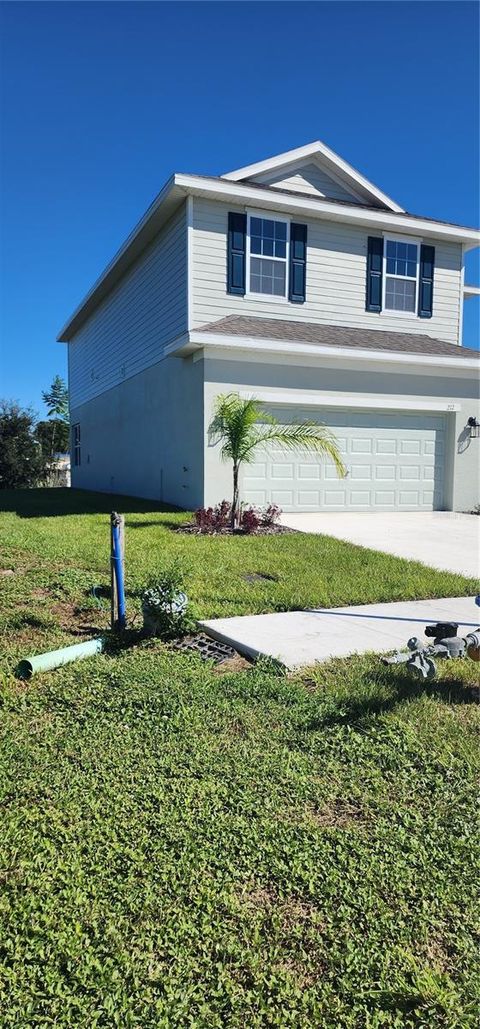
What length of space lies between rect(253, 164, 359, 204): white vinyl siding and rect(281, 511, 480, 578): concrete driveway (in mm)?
7858

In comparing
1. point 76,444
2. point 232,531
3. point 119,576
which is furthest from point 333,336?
point 76,444

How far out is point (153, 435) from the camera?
1562 cm

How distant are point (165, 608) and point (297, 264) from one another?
1109 centimetres

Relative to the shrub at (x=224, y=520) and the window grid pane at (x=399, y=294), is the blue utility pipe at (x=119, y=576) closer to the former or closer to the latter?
the shrub at (x=224, y=520)

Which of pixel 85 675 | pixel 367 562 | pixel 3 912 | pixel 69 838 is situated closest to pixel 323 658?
pixel 85 675

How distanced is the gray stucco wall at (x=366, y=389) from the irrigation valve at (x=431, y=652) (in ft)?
25.7

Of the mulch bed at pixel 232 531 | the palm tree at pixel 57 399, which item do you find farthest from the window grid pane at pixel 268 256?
the palm tree at pixel 57 399

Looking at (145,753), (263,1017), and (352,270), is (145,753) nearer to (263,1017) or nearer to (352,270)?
(263,1017)

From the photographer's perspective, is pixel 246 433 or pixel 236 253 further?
pixel 236 253

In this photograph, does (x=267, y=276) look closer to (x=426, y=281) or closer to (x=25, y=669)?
(x=426, y=281)

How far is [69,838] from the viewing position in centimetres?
238

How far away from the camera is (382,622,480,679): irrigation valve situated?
3.92 metres

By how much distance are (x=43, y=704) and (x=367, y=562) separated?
16.5 ft

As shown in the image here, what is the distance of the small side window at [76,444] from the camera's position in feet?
87.0
